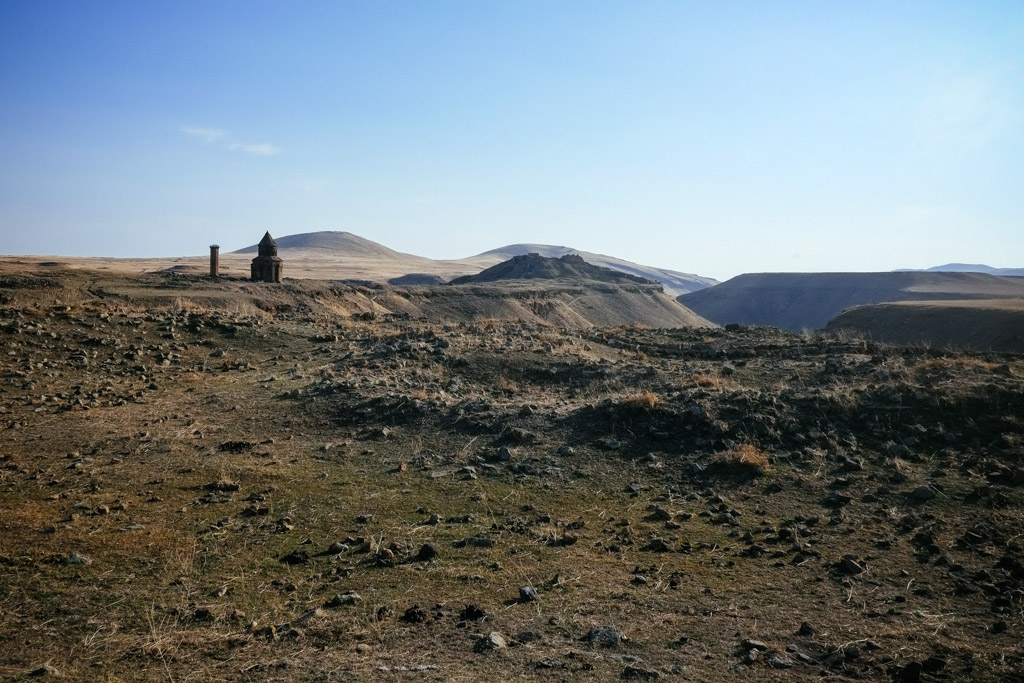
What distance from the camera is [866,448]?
999 cm

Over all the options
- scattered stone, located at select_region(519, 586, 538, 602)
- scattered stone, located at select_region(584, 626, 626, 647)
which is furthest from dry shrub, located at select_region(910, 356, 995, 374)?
scattered stone, located at select_region(584, 626, 626, 647)

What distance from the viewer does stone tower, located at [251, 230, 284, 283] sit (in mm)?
38500

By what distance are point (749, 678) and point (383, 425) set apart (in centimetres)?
767

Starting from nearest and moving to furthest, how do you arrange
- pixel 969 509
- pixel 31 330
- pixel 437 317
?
pixel 969 509
pixel 31 330
pixel 437 317

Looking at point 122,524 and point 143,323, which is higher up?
point 143,323

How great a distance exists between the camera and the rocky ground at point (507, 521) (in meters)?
5.02

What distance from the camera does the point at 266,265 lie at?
38562 millimetres

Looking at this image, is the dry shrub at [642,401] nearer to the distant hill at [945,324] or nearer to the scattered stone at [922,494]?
the scattered stone at [922,494]

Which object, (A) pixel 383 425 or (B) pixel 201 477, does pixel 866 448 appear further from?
(B) pixel 201 477

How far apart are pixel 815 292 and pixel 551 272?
48.0 meters

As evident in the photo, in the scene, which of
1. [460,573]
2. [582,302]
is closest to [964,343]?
[582,302]

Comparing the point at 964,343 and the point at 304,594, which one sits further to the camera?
the point at 964,343

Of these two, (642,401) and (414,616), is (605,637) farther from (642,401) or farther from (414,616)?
(642,401)

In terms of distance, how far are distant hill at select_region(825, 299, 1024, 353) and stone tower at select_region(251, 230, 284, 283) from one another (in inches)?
1325
